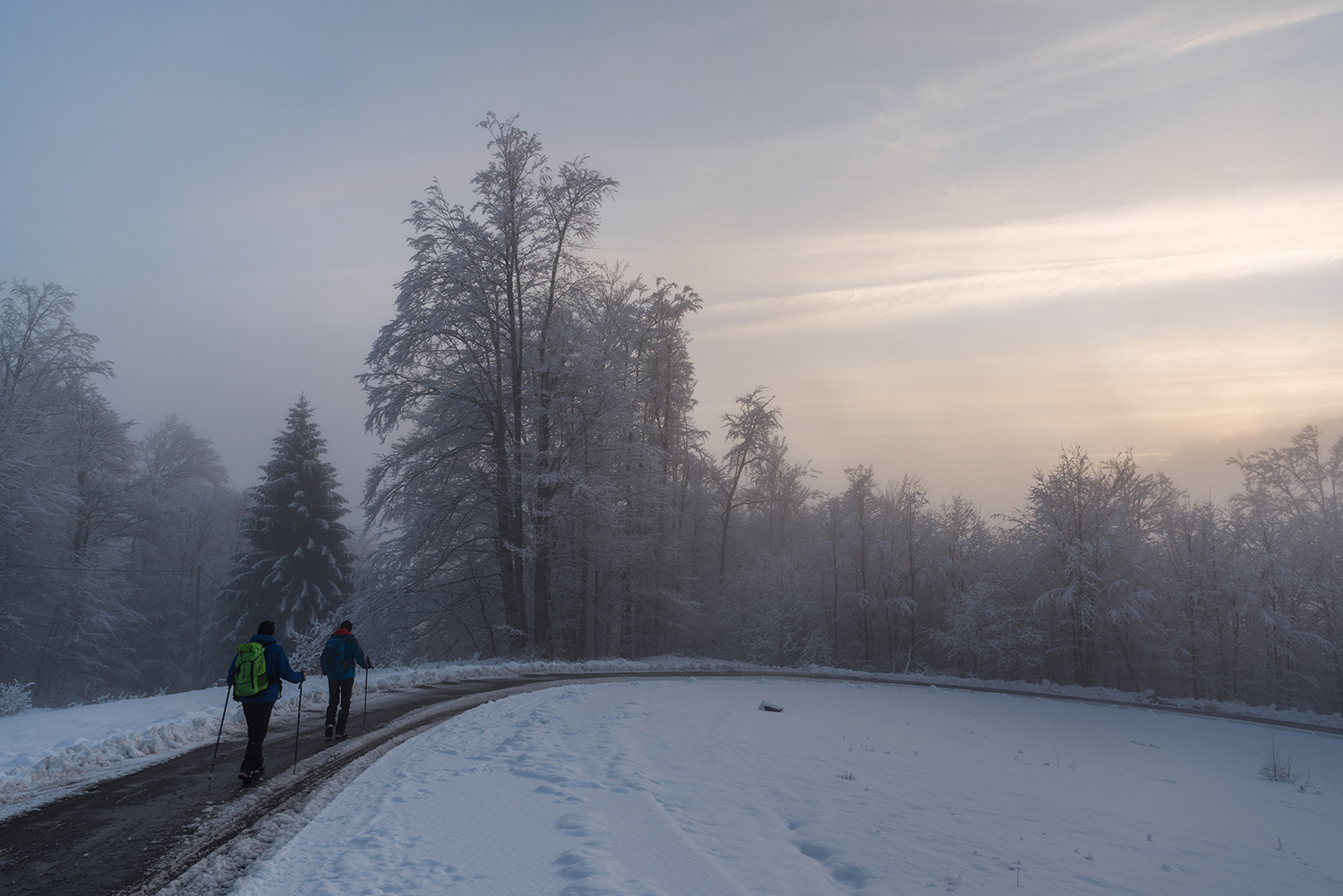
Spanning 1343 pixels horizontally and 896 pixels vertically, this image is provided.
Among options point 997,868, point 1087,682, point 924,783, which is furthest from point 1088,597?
point 997,868

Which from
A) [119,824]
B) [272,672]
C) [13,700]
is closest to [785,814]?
[272,672]

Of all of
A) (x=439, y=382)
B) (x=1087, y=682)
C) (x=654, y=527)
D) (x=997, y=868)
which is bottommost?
(x=1087, y=682)

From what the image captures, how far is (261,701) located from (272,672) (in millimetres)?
363

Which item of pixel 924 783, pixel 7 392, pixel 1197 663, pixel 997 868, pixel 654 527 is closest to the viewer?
pixel 997 868

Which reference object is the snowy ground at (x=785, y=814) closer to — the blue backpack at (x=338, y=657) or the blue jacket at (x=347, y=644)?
the blue jacket at (x=347, y=644)

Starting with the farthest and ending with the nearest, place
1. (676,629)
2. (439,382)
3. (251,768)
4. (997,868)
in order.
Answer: (676,629), (439,382), (251,768), (997,868)

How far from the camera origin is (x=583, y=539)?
1064 inches

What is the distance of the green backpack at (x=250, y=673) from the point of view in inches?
320

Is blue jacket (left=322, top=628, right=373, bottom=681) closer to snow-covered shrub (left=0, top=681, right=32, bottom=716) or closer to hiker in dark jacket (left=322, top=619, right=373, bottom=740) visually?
hiker in dark jacket (left=322, top=619, right=373, bottom=740)

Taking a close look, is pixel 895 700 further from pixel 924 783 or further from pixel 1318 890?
pixel 1318 890

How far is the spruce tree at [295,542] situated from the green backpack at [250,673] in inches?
926

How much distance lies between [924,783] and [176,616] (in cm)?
4817

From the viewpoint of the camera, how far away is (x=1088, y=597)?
2836cm

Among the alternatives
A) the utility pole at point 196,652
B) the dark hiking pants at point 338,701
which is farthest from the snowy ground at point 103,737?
the utility pole at point 196,652
